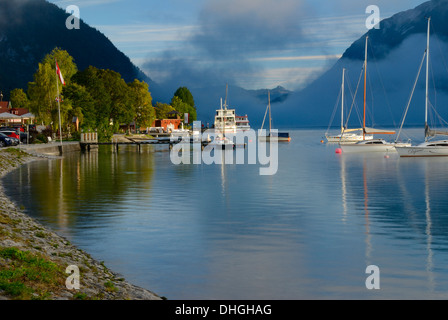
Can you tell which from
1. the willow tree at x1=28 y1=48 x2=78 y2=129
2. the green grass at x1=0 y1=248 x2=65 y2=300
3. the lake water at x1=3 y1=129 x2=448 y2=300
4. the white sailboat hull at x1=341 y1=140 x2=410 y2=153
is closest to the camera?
the green grass at x1=0 y1=248 x2=65 y2=300

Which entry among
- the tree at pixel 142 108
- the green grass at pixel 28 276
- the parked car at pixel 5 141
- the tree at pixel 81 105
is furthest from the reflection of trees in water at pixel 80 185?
the tree at pixel 142 108

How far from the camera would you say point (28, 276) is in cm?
1570

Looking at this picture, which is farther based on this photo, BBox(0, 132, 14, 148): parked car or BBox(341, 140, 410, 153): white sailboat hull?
BBox(341, 140, 410, 153): white sailboat hull

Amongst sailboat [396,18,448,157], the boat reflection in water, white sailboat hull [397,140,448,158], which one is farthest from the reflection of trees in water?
sailboat [396,18,448,157]

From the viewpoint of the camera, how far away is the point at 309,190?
5069 cm

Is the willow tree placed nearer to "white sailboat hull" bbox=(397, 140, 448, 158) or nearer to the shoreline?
"white sailboat hull" bbox=(397, 140, 448, 158)

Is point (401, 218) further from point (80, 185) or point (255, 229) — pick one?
point (80, 185)

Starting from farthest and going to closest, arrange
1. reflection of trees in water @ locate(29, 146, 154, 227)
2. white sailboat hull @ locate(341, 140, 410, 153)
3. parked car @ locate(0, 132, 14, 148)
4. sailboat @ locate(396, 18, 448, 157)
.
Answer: white sailboat hull @ locate(341, 140, 410, 153) → sailboat @ locate(396, 18, 448, 157) → parked car @ locate(0, 132, 14, 148) → reflection of trees in water @ locate(29, 146, 154, 227)

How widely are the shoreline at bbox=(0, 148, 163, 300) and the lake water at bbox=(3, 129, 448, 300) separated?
1.09m

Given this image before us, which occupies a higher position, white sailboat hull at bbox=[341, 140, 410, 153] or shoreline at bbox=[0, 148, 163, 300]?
white sailboat hull at bbox=[341, 140, 410, 153]

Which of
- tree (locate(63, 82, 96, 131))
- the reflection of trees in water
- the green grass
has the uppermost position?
tree (locate(63, 82, 96, 131))

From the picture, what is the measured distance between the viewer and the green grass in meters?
14.3

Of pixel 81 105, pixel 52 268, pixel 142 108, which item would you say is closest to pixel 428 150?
pixel 81 105

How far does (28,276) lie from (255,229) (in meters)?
16.0
